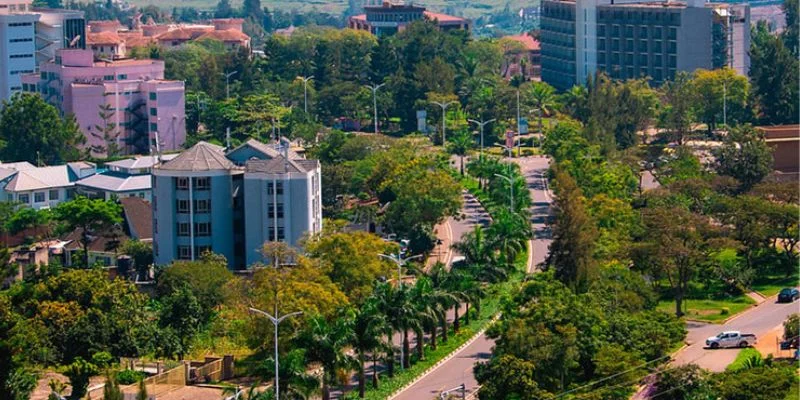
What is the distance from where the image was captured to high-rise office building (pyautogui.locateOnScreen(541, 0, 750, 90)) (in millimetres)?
→ 108125

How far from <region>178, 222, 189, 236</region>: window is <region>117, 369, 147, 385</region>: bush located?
1467cm

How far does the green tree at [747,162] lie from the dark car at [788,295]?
14944 millimetres

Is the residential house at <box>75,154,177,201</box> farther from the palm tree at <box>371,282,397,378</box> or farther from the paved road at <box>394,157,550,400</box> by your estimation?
the palm tree at <box>371,282,397,378</box>

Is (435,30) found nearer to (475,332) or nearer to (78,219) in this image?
(78,219)

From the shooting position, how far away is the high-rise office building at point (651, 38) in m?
Answer: 108

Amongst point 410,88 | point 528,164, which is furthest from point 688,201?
point 410,88

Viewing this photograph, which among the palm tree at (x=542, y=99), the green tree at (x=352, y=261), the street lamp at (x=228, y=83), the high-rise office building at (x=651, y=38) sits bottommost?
the green tree at (x=352, y=261)

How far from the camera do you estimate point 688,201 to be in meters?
68.1

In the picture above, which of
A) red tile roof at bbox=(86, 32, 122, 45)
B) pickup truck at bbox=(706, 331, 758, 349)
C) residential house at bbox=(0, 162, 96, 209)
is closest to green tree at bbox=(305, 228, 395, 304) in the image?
pickup truck at bbox=(706, 331, 758, 349)

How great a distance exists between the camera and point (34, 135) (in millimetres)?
88812

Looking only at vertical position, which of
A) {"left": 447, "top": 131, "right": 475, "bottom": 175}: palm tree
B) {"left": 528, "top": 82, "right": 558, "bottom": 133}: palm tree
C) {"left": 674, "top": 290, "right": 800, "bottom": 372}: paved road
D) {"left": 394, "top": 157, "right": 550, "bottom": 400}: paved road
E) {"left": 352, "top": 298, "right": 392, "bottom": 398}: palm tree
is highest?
{"left": 528, "top": 82, "right": 558, "bottom": 133}: palm tree

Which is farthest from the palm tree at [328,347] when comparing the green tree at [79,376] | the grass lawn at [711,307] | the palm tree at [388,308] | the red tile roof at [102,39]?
the red tile roof at [102,39]

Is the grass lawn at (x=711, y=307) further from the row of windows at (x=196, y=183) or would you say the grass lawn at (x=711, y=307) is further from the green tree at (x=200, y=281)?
the row of windows at (x=196, y=183)

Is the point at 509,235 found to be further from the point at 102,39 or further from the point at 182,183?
the point at 102,39
